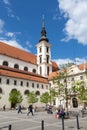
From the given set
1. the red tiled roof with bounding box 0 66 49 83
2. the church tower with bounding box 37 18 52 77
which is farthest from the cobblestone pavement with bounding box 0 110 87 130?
the church tower with bounding box 37 18 52 77

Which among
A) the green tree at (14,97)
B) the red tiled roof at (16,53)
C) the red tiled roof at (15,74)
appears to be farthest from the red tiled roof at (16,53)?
the green tree at (14,97)

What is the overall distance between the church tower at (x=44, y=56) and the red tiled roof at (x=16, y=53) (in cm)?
244

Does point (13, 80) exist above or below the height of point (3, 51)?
below

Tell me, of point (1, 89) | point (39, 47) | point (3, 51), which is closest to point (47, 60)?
point (39, 47)

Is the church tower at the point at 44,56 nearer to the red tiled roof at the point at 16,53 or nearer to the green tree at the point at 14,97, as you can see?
the red tiled roof at the point at 16,53

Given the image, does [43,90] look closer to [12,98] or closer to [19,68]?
[19,68]

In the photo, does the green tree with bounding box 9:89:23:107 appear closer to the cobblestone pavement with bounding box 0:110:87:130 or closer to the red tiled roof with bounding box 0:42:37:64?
the red tiled roof with bounding box 0:42:37:64

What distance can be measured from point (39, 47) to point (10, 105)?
97.6 ft

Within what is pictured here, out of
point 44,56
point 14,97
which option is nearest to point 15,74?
point 14,97

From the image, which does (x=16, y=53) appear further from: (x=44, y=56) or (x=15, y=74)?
(x=15, y=74)

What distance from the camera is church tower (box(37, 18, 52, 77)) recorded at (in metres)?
70.1

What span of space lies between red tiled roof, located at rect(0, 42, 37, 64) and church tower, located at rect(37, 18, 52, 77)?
244 cm

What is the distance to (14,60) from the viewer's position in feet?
202

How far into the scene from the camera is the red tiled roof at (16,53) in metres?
61.3
